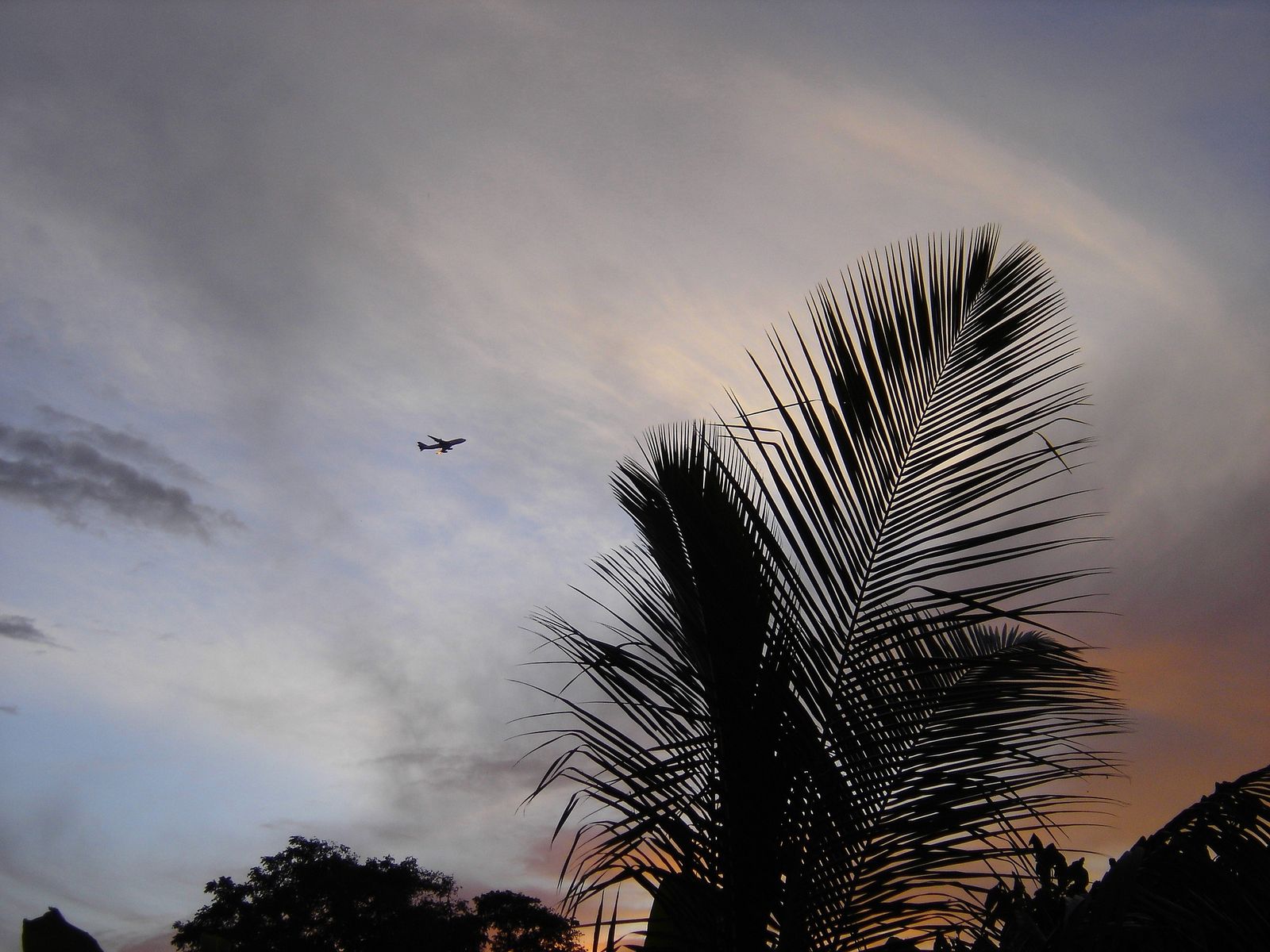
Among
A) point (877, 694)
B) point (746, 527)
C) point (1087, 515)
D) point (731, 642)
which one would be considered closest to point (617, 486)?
point (746, 527)

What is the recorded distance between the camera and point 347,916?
22.4m

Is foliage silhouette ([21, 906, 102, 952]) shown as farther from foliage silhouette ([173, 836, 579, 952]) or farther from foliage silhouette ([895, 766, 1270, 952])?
foliage silhouette ([173, 836, 579, 952])

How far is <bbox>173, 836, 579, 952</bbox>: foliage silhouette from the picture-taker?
21.8 metres

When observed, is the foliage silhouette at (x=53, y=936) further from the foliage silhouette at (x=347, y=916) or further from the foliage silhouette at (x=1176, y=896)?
the foliage silhouette at (x=347, y=916)

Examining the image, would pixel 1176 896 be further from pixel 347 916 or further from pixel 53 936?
pixel 347 916

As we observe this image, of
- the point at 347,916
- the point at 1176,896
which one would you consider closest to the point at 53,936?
the point at 1176,896

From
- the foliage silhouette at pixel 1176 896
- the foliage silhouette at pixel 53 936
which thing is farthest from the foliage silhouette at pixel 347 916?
the foliage silhouette at pixel 1176 896

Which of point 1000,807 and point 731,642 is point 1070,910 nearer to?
point 1000,807

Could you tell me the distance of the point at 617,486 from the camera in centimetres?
309

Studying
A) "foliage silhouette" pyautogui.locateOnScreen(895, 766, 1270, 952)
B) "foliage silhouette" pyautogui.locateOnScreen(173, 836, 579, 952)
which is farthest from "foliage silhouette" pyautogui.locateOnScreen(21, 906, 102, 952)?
"foliage silhouette" pyautogui.locateOnScreen(173, 836, 579, 952)

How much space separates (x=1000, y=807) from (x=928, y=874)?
0.27 meters

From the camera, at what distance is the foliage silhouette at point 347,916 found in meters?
21.8

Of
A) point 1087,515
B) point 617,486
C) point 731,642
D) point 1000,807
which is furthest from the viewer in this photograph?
point 617,486

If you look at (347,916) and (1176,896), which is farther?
(347,916)
